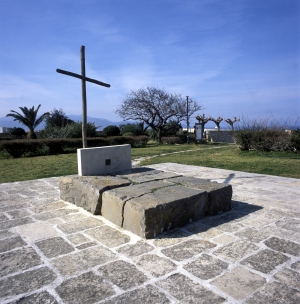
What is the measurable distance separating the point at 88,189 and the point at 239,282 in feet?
8.28

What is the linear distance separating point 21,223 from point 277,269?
10.2 feet

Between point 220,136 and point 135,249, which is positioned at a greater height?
point 220,136

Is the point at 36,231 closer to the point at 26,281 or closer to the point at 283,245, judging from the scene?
the point at 26,281

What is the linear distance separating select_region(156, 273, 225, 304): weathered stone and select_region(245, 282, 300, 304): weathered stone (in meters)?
0.26

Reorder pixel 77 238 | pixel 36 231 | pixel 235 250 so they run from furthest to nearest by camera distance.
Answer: pixel 36 231, pixel 77 238, pixel 235 250

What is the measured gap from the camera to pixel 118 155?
5.14m

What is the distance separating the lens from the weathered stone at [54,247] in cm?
265

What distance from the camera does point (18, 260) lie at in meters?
2.52

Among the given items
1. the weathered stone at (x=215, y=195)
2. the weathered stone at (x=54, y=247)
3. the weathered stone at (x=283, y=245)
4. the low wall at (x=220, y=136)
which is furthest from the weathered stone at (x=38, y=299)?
the low wall at (x=220, y=136)

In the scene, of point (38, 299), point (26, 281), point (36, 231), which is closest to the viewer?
point (38, 299)

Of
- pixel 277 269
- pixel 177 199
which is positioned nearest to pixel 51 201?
pixel 177 199

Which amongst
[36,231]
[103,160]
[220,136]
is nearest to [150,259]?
[36,231]

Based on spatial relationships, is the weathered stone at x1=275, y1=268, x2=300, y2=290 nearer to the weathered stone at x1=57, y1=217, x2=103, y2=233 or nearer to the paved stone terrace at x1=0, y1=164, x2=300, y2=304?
the paved stone terrace at x1=0, y1=164, x2=300, y2=304

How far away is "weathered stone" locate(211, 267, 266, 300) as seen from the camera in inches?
78.3
